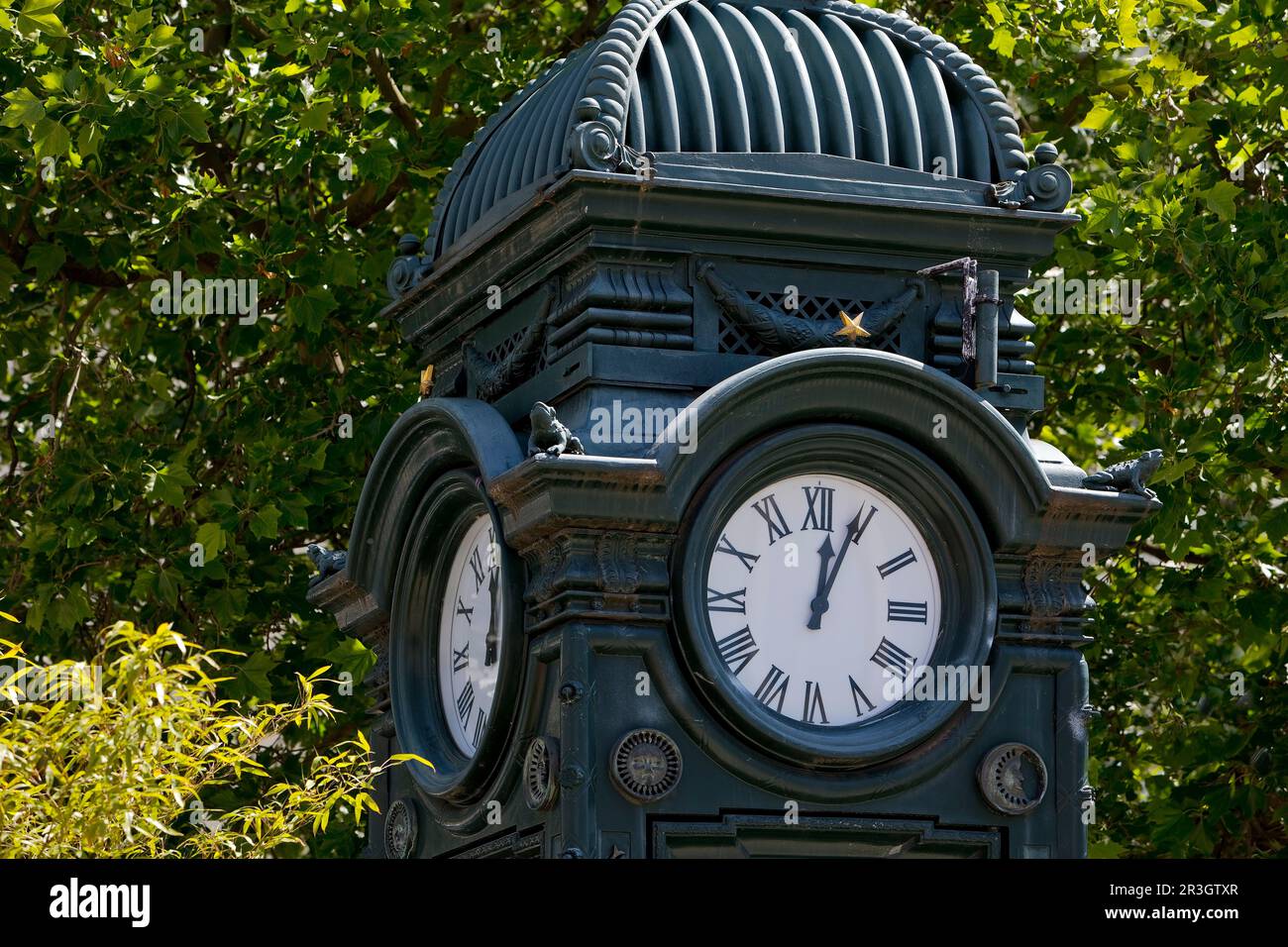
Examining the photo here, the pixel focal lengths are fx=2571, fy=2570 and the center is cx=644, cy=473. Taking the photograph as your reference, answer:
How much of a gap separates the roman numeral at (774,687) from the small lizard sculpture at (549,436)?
89 cm

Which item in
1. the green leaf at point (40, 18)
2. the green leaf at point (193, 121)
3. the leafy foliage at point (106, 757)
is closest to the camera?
the leafy foliage at point (106, 757)

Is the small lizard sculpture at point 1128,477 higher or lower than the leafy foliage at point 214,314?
lower

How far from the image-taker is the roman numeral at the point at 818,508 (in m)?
7.82

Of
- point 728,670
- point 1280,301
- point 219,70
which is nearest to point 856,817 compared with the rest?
point 728,670

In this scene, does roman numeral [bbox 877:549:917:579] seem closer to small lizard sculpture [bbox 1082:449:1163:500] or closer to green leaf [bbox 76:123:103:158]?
small lizard sculpture [bbox 1082:449:1163:500]

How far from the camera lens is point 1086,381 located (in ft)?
50.6

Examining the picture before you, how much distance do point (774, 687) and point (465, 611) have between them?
3.90 feet

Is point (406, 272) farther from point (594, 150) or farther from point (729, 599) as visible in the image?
point (729, 599)

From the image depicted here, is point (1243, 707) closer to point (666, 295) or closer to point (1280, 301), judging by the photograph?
point (1280, 301)

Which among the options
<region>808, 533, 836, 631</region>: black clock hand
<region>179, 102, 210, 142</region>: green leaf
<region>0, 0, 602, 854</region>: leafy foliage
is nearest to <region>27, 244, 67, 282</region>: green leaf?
<region>0, 0, 602, 854</region>: leafy foliage

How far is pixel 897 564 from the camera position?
309 inches

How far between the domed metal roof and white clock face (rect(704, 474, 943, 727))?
42.9 inches

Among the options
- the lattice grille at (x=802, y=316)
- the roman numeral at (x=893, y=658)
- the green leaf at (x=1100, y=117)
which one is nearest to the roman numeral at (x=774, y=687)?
the roman numeral at (x=893, y=658)

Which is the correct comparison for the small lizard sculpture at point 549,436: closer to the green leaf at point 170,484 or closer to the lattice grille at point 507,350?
the lattice grille at point 507,350
